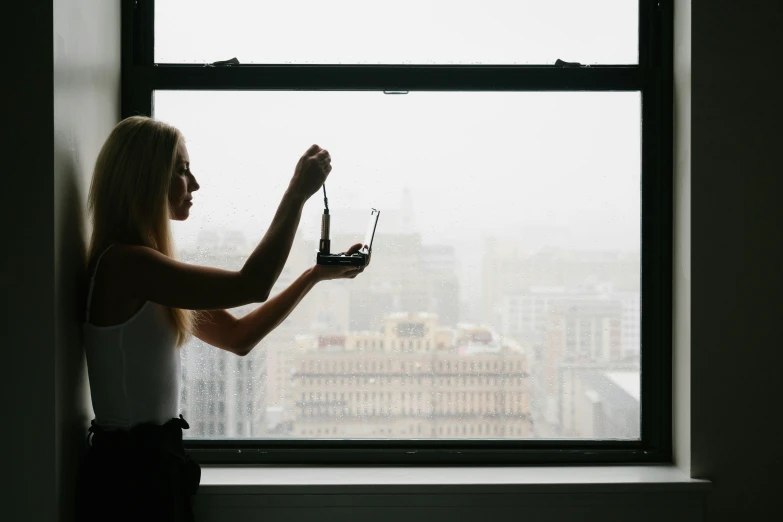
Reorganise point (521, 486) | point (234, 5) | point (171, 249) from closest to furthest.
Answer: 1. point (171, 249)
2. point (521, 486)
3. point (234, 5)

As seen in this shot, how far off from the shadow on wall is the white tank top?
0.13 ft

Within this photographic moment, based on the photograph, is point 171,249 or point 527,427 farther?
point 527,427

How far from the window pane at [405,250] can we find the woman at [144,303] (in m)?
0.32

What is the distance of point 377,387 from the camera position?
177 centimetres

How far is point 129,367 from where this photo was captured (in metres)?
1.36

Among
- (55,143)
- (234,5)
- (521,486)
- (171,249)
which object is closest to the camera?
(55,143)

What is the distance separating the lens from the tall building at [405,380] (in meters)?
1.77

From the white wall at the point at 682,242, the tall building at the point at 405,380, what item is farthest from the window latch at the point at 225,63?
the white wall at the point at 682,242

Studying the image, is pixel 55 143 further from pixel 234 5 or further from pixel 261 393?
pixel 261 393

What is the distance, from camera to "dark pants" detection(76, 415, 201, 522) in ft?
4.39

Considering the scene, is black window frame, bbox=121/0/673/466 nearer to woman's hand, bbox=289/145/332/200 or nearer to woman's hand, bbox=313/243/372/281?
woman's hand, bbox=289/145/332/200

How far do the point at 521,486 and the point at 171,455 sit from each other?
0.79 m

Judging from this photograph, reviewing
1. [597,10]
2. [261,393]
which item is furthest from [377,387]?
[597,10]
